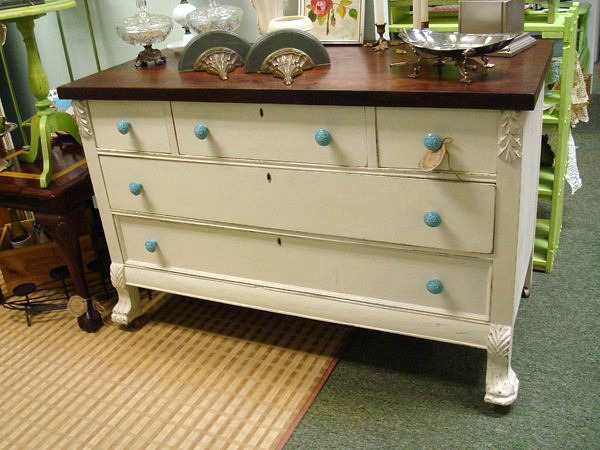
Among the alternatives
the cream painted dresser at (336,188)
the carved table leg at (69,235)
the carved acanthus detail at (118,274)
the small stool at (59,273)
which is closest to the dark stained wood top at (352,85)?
the cream painted dresser at (336,188)

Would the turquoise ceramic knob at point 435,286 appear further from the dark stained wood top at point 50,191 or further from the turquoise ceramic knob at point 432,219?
the dark stained wood top at point 50,191

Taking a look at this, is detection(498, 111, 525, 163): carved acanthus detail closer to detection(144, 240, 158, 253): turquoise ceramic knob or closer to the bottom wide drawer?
the bottom wide drawer

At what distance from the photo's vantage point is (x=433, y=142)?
54.9 inches

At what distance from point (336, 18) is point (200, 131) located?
1.84 ft

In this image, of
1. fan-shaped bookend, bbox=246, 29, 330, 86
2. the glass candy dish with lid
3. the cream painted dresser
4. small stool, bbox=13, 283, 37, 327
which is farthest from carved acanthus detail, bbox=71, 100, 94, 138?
small stool, bbox=13, 283, 37, 327

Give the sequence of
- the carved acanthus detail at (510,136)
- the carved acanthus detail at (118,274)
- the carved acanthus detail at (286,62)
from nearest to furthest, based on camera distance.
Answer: the carved acanthus detail at (510,136), the carved acanthus detail at (286,62), the carved acanthus detail at (118,274)

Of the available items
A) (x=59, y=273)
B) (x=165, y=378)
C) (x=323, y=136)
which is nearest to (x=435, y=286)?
(x=323, y=136)

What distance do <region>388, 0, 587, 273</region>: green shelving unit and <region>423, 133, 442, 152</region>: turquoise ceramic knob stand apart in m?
0.65

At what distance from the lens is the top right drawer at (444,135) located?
1366 mm

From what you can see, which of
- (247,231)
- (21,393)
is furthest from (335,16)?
(21,393)

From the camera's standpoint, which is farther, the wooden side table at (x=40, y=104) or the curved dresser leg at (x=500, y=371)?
the wooden side table at (x=40, y=104)

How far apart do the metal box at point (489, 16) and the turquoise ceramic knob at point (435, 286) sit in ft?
2.00

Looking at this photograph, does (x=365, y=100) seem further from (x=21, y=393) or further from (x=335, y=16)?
(x=21, y=393)

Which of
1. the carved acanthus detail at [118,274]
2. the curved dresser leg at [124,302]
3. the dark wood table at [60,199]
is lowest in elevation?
the curved dresser leg at [124,302]
